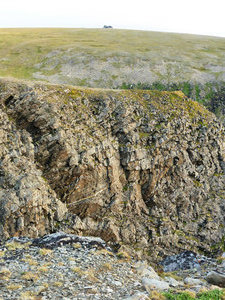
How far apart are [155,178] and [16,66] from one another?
245 ft

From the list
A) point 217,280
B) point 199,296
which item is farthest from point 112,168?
point 199,296

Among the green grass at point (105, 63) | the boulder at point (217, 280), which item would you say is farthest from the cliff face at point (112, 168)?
the green grass at point (105, 63)

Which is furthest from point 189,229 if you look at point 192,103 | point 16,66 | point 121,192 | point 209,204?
point 16,66

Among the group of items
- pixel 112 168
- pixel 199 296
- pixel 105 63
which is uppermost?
pixel 105 63

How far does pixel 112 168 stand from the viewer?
4038cm

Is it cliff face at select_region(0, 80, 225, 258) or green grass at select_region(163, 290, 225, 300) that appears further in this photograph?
cliff face at select_region(0, 80, 225, 258)

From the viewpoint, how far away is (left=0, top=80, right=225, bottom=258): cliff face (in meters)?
32.3

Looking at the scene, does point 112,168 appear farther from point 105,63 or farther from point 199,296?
point 105,63

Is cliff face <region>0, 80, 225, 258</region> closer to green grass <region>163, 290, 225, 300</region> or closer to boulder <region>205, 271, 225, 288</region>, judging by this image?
boulder <region>205, 271, 225, 288</region>

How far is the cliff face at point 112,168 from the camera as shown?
32.3 meters

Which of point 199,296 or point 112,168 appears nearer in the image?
point 199,296

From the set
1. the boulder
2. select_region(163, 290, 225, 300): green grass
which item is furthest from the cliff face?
select_region(163, 290, 225, 300): green grass

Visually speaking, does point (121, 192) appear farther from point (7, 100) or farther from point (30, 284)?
point (30, 284)

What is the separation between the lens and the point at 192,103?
180 ft
